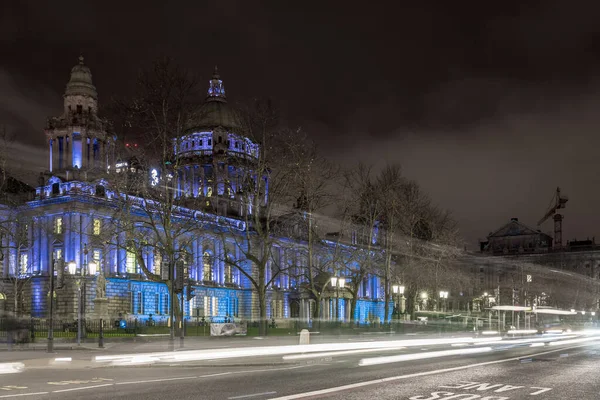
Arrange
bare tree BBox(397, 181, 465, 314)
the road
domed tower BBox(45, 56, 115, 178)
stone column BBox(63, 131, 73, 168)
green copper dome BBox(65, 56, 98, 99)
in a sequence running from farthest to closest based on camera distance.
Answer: green copper dome BBox(65, 56, 98, 99) < stone column BBox(63, 131, 73, 168) < domed tower BBox(45, 56, 115, 178) < bare tree BBox(397, 181, 465, 314) < the road

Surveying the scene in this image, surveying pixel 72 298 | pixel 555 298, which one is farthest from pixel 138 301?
pixel 555 298

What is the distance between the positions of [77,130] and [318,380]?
74.6 metres

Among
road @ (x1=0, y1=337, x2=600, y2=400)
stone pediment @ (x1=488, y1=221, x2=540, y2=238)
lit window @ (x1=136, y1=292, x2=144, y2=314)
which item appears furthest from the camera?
stone pediment @ (x1=488, y1=221, x2=540, y2=238)

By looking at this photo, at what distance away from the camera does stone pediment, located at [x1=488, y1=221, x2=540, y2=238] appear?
18920cm

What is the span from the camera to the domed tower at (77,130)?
282 feet

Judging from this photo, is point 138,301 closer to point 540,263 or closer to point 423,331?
point 423,331

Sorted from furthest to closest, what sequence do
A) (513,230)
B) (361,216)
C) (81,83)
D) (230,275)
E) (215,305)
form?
(513,230) < (230,275) < (215,305) < (81,83) < (361,216)

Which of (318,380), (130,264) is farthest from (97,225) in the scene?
(318,380)

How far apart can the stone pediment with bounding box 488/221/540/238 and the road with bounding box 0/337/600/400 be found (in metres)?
170

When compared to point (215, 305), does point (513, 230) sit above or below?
above

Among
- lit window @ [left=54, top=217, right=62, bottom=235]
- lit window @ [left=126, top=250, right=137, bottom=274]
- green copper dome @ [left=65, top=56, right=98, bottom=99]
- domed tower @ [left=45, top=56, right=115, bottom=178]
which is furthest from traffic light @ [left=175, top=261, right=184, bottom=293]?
green copper dome @ [left=65, top=56, right=98, bottom=99]

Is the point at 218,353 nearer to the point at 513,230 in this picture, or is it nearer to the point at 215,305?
the point at 215,305

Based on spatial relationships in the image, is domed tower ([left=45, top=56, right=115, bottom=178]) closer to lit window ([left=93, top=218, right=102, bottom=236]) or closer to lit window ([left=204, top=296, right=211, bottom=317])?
lit window ([left=93, top=218, right=102, bottom=236])

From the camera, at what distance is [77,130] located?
284ft
